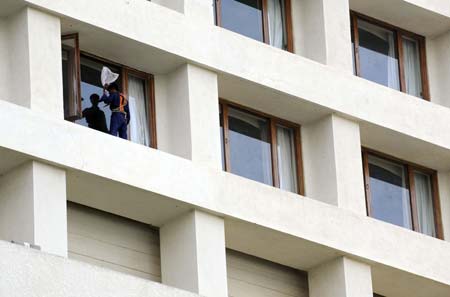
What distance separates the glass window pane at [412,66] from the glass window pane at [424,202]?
1794mm

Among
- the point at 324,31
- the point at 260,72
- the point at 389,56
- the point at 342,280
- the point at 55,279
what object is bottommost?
the point at 55,279

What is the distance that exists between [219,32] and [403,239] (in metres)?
5.23

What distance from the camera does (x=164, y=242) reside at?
3797cm

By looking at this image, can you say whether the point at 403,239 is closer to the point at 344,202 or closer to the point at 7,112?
the point at 344,202

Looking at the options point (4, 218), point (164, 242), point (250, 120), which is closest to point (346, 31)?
point (250, 120)

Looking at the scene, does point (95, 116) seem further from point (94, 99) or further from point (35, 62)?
point (35, 62)

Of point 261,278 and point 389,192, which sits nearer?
point 261,278

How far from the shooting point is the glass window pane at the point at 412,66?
44031 millimetres

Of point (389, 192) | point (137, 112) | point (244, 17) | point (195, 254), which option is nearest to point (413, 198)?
point (389, 192)

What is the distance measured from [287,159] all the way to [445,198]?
389 cm

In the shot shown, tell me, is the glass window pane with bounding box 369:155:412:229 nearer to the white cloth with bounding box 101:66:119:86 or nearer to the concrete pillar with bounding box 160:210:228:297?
the concrete pillar with bounding box 160:210:228:297

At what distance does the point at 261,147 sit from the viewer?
40.7m

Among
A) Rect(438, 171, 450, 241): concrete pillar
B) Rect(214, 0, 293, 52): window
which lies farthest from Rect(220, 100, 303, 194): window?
Rect(438, 171, 450, 241): concrete pillar

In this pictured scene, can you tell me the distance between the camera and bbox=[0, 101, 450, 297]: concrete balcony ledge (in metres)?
35.9
